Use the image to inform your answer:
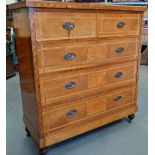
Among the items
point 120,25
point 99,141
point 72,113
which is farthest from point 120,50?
point 99,141

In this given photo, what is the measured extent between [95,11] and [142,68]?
2.67 m

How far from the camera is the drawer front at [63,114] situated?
1422 millimetres

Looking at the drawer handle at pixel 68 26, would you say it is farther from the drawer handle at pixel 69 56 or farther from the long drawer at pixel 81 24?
the drawer handle at pixel 69 56

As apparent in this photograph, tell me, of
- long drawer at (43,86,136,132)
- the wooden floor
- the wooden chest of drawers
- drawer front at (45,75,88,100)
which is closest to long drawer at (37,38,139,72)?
the wooden chest of drawers

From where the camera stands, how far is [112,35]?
1.56 meters

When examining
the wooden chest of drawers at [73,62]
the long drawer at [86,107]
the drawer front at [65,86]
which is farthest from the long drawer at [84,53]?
the long drawer at [86,107]

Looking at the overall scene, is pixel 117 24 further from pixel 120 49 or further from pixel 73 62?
pixel 73 62

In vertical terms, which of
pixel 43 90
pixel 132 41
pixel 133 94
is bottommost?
pixel 133 94

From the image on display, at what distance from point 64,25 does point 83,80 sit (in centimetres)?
46

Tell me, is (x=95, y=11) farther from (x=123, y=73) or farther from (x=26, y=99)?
(x=26, y=99)

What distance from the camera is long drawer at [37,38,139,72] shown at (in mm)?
1283
